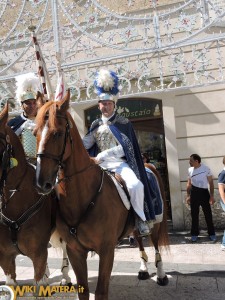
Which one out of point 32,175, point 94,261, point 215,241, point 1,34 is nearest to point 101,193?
point 32,175

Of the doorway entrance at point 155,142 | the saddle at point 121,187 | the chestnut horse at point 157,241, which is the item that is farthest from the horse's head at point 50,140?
the doorway entrance at point 155,142

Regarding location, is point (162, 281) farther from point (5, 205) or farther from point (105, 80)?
point (105, 80)

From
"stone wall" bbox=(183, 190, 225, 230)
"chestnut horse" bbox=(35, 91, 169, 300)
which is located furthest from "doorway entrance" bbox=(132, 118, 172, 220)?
"chestnut horse" bbox=(35, 91, 169, 300)

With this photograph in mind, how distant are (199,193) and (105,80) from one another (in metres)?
3.98

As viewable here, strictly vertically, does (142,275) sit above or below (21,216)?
below

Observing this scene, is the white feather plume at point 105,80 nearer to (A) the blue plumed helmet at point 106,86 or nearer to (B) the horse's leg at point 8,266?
(A) the blue plumed helmet at point 106,86

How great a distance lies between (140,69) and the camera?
6.12 m

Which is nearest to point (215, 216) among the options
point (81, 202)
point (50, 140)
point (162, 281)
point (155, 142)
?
point (155, 142)

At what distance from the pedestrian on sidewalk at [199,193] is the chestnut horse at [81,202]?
154 inches

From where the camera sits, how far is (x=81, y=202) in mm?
2811

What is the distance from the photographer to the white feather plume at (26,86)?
365 cm

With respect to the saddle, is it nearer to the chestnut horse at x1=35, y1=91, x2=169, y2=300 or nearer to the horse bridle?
the chestnut horse at x1=35, y1=91, x2=169, y2=300

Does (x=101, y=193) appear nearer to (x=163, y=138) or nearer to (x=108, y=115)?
(x=108, y=115)

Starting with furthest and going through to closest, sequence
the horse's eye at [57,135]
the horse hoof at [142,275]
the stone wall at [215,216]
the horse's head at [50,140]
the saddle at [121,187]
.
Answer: the stone wall at [215,216] < the horse hoof at [142,275] < the saddle at [121,187] < the horse's eye at [57,135] < the horse's head at [50,140]
